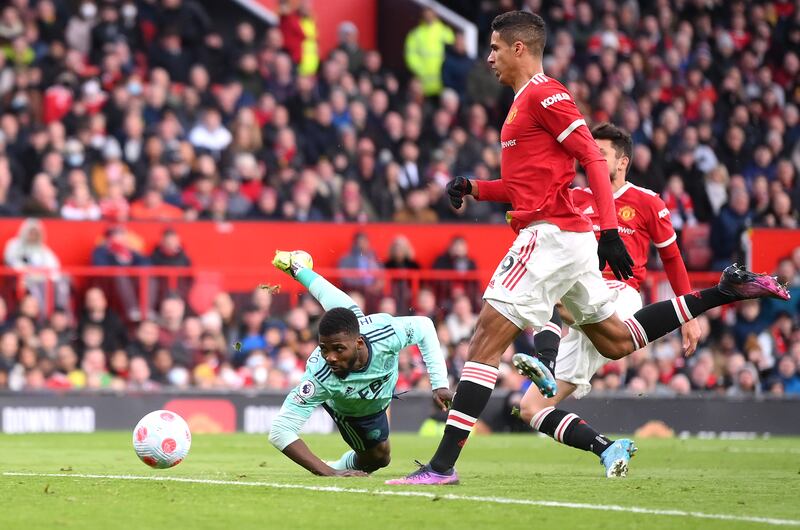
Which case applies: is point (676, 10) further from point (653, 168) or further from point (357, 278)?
point (357, 278)

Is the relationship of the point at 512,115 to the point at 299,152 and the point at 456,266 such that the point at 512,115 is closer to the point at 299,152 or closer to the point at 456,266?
the point at 456,266

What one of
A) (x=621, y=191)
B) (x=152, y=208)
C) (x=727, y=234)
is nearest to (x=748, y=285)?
(x=621, y=191)

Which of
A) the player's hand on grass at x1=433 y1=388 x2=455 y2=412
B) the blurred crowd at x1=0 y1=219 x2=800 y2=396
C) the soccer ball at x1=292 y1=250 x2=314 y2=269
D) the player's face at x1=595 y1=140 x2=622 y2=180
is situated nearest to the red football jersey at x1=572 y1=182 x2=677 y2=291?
the player's face at x1=595 y1=140 x2=622 y2=180

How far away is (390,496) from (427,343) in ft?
5.73

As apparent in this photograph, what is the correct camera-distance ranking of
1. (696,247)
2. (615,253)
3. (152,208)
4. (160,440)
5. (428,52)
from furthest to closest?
(428,52) < (696,247) < (152,208) < (160,440) < (615,253)

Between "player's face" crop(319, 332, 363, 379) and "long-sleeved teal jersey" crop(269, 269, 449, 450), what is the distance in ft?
0.80

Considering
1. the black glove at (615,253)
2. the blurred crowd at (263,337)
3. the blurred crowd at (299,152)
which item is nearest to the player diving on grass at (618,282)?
the black glove at (615,253)

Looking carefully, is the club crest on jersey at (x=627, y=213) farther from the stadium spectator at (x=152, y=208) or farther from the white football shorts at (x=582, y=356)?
the stadium spectator at (x=152, y=208)

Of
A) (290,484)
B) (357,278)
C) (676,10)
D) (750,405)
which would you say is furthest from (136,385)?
(676,10)

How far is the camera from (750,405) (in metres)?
18.3

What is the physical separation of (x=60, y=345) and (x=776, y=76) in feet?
47.2

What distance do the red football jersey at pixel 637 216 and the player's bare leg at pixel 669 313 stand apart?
25.2 inches

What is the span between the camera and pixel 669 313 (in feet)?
31.9

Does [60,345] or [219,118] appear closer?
[60,345]
